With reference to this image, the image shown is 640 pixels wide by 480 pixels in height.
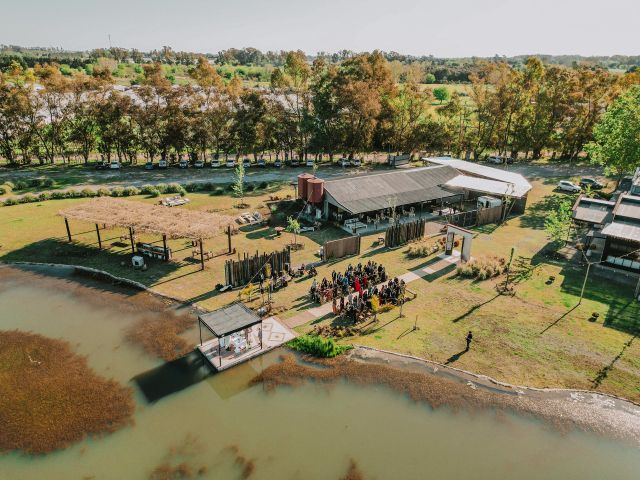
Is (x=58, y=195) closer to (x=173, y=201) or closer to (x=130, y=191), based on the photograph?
(x=130, y=191)

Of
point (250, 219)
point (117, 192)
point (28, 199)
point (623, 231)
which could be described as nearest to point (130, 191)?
point (117, 192)

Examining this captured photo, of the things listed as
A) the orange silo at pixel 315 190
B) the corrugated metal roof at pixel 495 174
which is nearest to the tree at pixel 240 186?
the orange silo at pixel 315 190

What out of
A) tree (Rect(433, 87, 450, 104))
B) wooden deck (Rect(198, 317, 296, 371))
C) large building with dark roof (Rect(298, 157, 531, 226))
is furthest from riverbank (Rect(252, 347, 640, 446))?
tree (Rect(433, 87, 450, 104))

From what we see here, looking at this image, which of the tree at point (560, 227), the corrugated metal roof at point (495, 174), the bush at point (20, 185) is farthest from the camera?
the bush at point (20, 185)

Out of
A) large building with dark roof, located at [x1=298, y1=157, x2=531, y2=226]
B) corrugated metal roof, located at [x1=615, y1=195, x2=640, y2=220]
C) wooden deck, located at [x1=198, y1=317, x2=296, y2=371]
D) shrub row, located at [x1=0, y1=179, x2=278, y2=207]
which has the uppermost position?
corrugated metal roof, located at [x1=615, y1=195, x2=640, y2=220]

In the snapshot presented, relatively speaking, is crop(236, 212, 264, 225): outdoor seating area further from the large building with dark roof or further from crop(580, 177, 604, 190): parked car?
crop(580, 177, 604, 190): parked car

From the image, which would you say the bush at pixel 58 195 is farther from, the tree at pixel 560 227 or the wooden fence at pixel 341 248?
the tree at pixel 560 227
